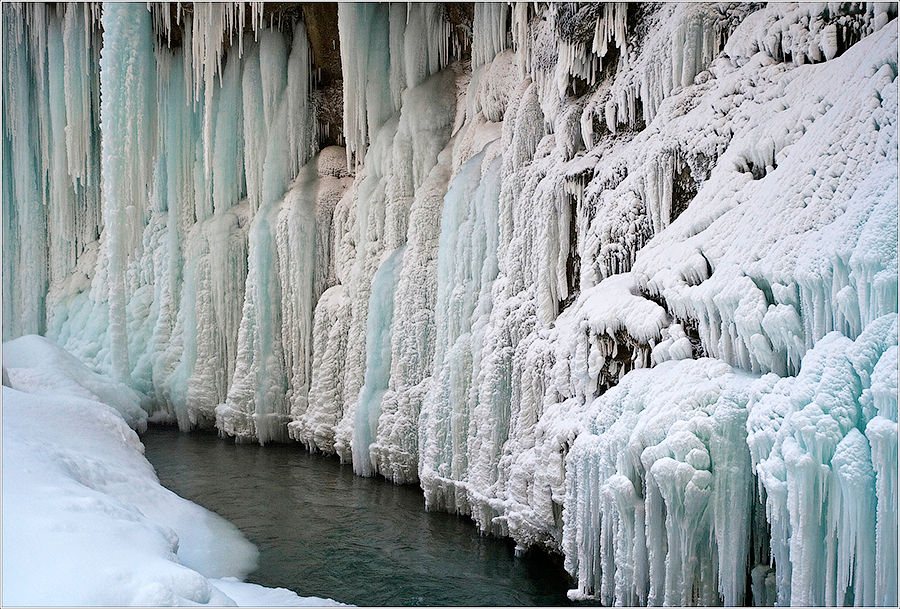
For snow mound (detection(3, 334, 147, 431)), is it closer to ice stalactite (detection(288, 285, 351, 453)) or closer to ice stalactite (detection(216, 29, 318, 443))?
ice stalactite (detection(216, 29, 318, 443))

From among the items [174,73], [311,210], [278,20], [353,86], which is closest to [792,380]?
[353,86]

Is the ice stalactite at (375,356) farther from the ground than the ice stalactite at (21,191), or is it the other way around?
the ice stalactite at (21,191)

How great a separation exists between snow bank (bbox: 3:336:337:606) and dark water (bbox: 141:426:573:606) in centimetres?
59

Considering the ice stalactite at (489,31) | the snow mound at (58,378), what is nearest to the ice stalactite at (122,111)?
the snow mound at (58,378)

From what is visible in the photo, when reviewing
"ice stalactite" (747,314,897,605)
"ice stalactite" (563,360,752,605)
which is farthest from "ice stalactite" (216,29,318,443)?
"ice stalactite" (747,314,897,605)

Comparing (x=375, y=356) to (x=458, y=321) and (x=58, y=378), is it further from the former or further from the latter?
(x=58, y=378)

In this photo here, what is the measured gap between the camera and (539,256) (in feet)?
25.0

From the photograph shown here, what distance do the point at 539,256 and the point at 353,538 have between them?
12.3 ft

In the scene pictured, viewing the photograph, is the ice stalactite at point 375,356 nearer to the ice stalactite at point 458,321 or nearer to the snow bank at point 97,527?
the ice stalactite at point 458,321

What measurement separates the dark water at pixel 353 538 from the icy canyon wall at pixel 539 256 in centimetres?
40

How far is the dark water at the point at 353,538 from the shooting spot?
6820mm

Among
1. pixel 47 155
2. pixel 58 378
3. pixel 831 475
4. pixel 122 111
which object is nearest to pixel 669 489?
pixel 831 475

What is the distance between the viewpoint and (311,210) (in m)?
13.8

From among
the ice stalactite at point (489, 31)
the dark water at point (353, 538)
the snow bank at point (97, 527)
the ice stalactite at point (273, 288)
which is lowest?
the dark water at point (353, 538)
